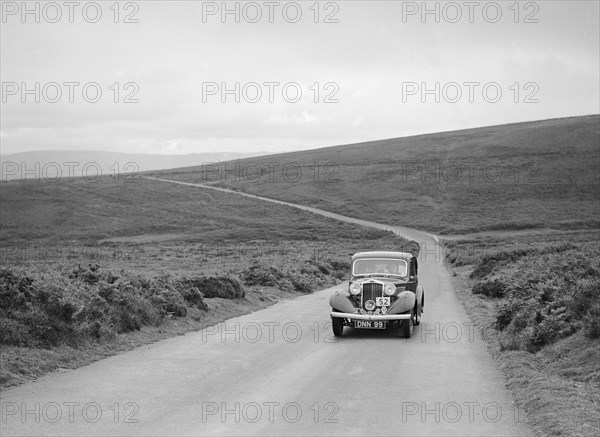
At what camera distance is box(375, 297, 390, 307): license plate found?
60.5 ft

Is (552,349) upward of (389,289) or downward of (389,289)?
downward

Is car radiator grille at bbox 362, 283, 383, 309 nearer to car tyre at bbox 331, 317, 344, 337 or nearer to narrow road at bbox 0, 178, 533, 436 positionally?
car tyre at bbox 331, 317, 344, 337

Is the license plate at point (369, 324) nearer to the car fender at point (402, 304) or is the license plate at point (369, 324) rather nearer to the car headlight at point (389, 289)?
the car fender at point (402, 304)

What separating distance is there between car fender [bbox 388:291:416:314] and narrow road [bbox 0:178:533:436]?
810mm

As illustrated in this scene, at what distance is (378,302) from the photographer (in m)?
18.5

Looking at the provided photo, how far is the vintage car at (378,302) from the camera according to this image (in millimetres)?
18016

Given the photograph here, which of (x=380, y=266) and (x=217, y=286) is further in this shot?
(x=217, y=286)

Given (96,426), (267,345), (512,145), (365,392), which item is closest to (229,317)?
(267,345)

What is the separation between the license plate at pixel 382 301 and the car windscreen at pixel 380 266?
69.1 inches

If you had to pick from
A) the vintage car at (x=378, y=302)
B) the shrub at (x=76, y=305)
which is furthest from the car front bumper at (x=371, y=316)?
the shrub at (x=76, y=305)

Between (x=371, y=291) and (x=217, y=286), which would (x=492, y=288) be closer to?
(x=217, y=286)

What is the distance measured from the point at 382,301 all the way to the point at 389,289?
0.41 m

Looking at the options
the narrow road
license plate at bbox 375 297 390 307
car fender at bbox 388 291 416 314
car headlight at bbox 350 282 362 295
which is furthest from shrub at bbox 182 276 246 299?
car fender at bbox 388 291 416 314

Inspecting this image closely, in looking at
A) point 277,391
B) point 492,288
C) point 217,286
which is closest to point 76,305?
point 277,391
